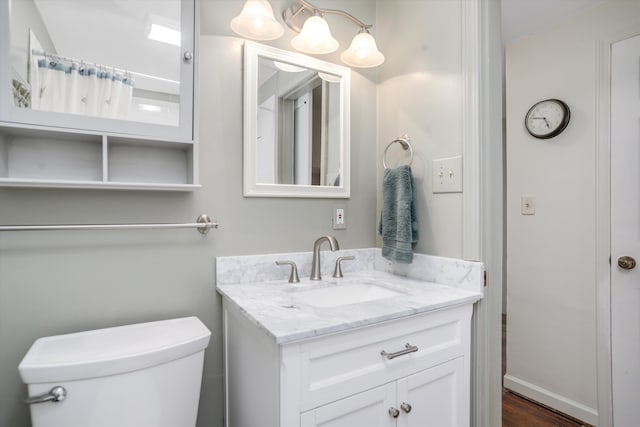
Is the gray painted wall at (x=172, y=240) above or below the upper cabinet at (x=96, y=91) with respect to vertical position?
below

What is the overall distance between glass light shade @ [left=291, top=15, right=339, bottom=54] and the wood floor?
7.01 ft

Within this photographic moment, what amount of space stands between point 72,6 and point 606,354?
2702 millimetres

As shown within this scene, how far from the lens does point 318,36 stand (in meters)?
1.31

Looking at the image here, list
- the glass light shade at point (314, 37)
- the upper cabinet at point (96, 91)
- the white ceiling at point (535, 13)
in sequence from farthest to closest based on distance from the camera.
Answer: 1. the white ceiling at point (535, 13)
2. the glass light shade at point (314, 37)
3. the upper cabinet at point (96, 91)

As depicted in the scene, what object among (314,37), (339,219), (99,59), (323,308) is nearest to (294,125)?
(314,37)

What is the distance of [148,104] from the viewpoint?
1.05 meters

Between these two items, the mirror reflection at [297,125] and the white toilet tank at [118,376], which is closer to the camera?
the white toilet tank at [118,376]

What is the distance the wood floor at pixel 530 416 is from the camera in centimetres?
172

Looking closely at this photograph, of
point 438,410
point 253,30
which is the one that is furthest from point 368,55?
point 438,410

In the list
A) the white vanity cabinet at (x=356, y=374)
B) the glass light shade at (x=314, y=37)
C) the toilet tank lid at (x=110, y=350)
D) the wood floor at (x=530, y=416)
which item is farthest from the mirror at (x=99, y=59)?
the wood floor at (x=530, y=416)

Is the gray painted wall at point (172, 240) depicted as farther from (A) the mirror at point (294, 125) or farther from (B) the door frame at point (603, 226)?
(B) the door frame at point (603, 226)

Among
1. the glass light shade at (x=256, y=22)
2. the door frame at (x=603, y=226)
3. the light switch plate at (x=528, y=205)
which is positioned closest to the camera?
the glass light shade at (x=256, y=22)

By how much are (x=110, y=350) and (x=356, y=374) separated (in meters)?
0.69

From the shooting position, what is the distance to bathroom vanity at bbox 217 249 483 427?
0.80 meters
